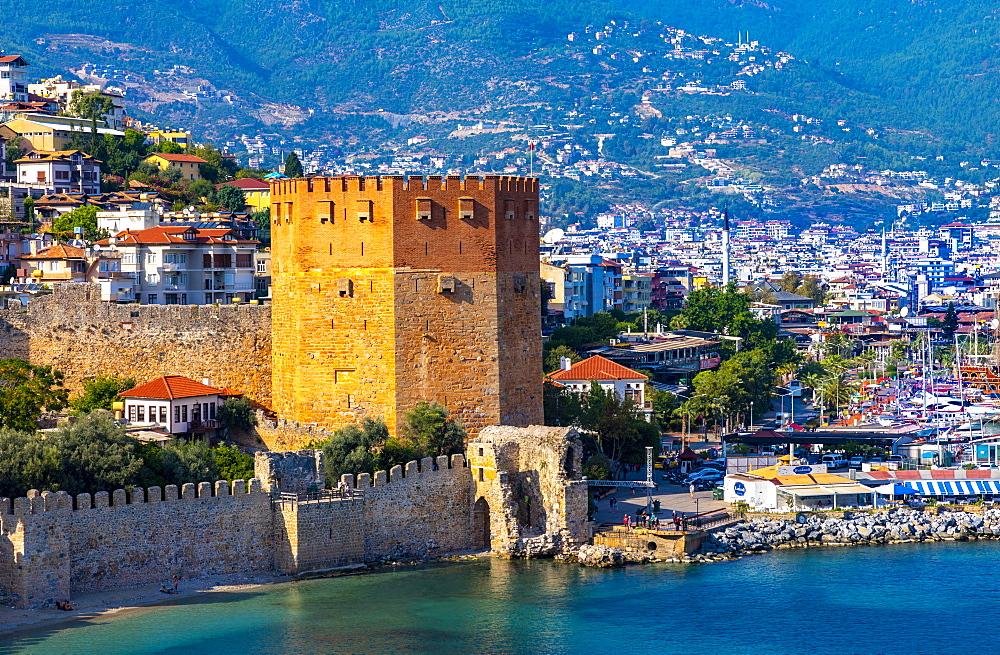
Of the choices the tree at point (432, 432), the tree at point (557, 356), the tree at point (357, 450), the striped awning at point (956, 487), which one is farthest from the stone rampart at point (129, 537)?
the tree at point (557, 356)

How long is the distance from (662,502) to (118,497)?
14.2 meters

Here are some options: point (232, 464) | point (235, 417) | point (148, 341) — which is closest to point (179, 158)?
point (148, 341)

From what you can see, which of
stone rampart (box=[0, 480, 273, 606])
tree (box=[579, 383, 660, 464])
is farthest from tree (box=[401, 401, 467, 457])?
tree (box=[579, 383, 660, 464])

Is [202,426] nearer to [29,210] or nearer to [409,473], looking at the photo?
[409,473]

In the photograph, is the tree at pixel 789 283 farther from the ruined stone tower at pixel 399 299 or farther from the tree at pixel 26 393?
the tree at pixel 26 393

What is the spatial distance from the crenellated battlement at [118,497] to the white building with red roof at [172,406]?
4.68 meters

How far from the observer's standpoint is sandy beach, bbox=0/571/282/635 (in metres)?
27.3

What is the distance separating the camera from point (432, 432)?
34.7 m

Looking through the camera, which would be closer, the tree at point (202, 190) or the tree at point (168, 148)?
the tree at point (202, 190)

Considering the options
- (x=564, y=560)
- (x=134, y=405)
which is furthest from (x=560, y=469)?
(x=134, y=405)

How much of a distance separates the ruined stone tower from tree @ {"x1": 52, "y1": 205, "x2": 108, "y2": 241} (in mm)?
24447

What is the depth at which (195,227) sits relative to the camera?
57.7m

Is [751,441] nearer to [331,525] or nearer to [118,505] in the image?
[331,525]

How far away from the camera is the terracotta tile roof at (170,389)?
119ft
